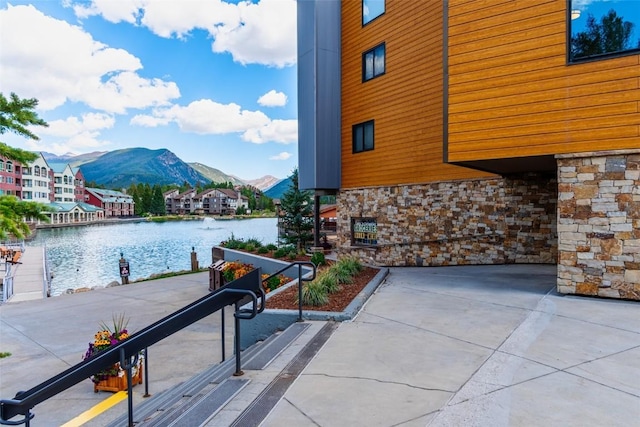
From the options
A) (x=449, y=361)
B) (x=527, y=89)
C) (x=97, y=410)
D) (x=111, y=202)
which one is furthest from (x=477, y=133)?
(x=111, y=202)

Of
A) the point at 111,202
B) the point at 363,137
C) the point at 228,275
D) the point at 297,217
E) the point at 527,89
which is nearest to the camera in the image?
the point at 527,89

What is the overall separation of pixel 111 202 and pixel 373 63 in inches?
4473

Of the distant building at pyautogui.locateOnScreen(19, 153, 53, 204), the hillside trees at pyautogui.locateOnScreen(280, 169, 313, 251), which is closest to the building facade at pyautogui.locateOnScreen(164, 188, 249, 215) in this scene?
the distant building at pyautogui.locateOnScreen(19, 153, 53, 204)

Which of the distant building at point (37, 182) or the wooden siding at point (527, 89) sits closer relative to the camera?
the wooden siding at point (527, 89)

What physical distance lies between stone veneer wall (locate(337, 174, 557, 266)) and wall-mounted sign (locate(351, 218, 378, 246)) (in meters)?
0.30

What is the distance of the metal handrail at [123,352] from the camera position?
248 centimetres

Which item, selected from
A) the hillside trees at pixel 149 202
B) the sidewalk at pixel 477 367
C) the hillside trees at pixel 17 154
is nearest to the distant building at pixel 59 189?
the hillside trees at pixel 149 202

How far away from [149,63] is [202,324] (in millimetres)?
179382

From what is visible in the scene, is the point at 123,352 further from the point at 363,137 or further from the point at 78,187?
the point at 78,187

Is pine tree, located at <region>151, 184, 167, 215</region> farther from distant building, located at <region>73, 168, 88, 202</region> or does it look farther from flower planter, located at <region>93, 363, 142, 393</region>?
flower planter, located at <region>93, 363, 142, 393</region>

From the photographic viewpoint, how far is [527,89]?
6695 millimetres

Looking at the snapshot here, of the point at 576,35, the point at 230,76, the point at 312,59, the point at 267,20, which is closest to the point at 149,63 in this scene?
the point at 230,76

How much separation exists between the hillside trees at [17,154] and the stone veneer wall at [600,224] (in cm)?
791

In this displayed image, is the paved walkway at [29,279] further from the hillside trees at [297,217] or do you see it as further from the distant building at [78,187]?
the distant building at [78,187]
